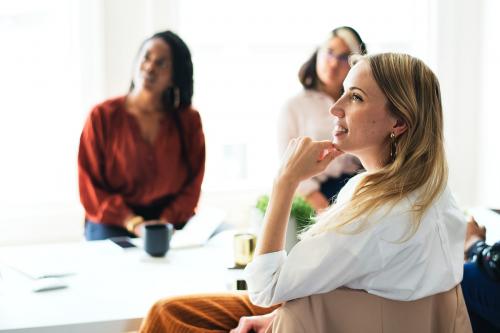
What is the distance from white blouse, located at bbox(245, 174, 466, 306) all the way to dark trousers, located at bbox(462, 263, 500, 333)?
0.19 metres

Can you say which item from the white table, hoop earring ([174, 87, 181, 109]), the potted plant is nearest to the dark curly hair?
hoop earring ([174, 87, 181, 109])

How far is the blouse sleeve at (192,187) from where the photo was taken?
8.95 feet

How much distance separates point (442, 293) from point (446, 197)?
0.21 meters

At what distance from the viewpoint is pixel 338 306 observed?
131cm

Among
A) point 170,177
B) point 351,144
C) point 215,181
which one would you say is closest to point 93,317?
point 351,144

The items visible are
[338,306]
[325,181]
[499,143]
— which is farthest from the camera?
[499,143]

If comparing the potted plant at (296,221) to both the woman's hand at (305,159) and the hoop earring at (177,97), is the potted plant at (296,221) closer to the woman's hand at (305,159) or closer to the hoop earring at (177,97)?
the woman's hand at (305,159)

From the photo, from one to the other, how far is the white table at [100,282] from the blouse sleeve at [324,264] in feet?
1.29

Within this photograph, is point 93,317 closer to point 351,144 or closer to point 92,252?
point 92,252

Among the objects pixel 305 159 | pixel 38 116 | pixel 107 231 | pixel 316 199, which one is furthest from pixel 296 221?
pixel 38 116

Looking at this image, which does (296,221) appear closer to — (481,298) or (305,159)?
(305,159)

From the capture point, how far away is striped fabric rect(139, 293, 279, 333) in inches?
57.6

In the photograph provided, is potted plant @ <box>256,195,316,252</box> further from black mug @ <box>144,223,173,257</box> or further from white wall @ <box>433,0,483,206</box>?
white wall @ <box>433,0,483,206</box>

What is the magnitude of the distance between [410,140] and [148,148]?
1.59m
